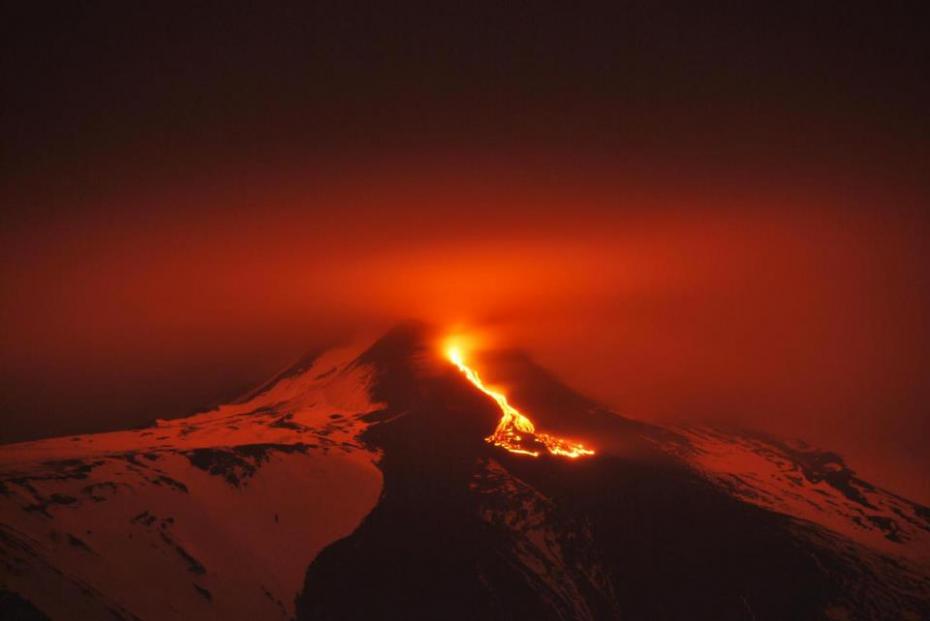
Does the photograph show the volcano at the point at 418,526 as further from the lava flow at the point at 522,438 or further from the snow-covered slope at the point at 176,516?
the lava flow at the point at 522,438

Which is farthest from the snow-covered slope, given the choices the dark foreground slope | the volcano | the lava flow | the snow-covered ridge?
the snow-covered ridge

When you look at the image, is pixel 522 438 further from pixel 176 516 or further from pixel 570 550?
pixel 176 516

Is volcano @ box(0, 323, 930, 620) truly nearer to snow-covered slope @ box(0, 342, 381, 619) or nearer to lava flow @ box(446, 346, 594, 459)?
snow-covered slope @ box(0, 342, 381, 619)

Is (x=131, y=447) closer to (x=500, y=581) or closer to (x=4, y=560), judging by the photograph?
(x=4, y=560)

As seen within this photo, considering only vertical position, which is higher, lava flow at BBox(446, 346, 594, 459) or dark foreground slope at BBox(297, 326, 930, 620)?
lava flow at BBox(446, 346, 594, 459)

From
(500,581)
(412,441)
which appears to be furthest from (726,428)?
(500,581)

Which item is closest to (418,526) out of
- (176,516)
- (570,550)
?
(570,550)
